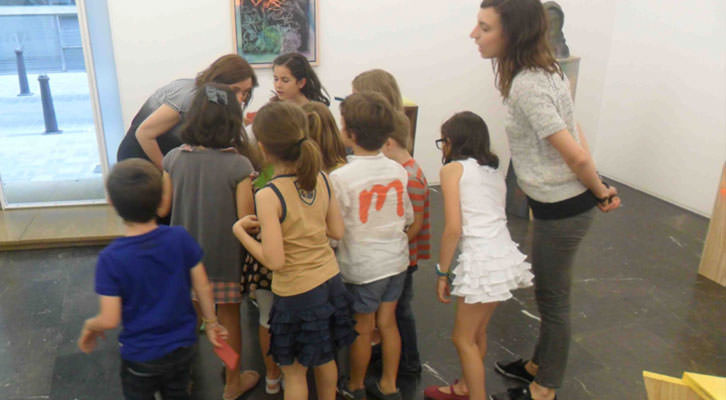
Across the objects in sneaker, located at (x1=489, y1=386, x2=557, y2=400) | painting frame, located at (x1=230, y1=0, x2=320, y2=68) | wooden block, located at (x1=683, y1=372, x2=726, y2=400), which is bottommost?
sneaker, located at (x1=489, y1=386, x2=557, y2=400)

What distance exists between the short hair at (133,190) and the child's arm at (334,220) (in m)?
0.56

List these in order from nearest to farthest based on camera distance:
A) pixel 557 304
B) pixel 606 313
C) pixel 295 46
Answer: pixel 557 304
pixel 606 313
pixel 295 46

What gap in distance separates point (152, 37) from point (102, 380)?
8.26ft

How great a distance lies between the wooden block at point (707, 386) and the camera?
124 centimetres

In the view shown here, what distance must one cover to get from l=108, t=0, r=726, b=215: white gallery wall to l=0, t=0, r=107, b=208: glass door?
32cm

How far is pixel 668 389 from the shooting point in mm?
1322

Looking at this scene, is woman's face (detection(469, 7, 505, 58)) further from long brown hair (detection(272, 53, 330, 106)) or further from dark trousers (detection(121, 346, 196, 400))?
dark trousers (detection(121, 346, 196, 400))

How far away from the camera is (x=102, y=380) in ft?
7.67

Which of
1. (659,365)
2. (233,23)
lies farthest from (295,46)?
(659,365)

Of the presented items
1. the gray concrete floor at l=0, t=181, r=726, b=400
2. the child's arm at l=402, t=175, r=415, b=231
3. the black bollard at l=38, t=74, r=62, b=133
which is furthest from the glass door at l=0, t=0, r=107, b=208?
the child's arm at l=402, t=175, r=415, b=231

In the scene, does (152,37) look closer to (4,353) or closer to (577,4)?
(4,353)

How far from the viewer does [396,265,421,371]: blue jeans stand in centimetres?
228

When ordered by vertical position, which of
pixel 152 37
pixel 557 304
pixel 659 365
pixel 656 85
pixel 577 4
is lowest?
pixel 659 365

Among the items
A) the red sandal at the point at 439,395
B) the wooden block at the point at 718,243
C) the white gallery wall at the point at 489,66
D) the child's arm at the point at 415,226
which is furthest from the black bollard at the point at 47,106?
the wooden block at the point at 718,243
